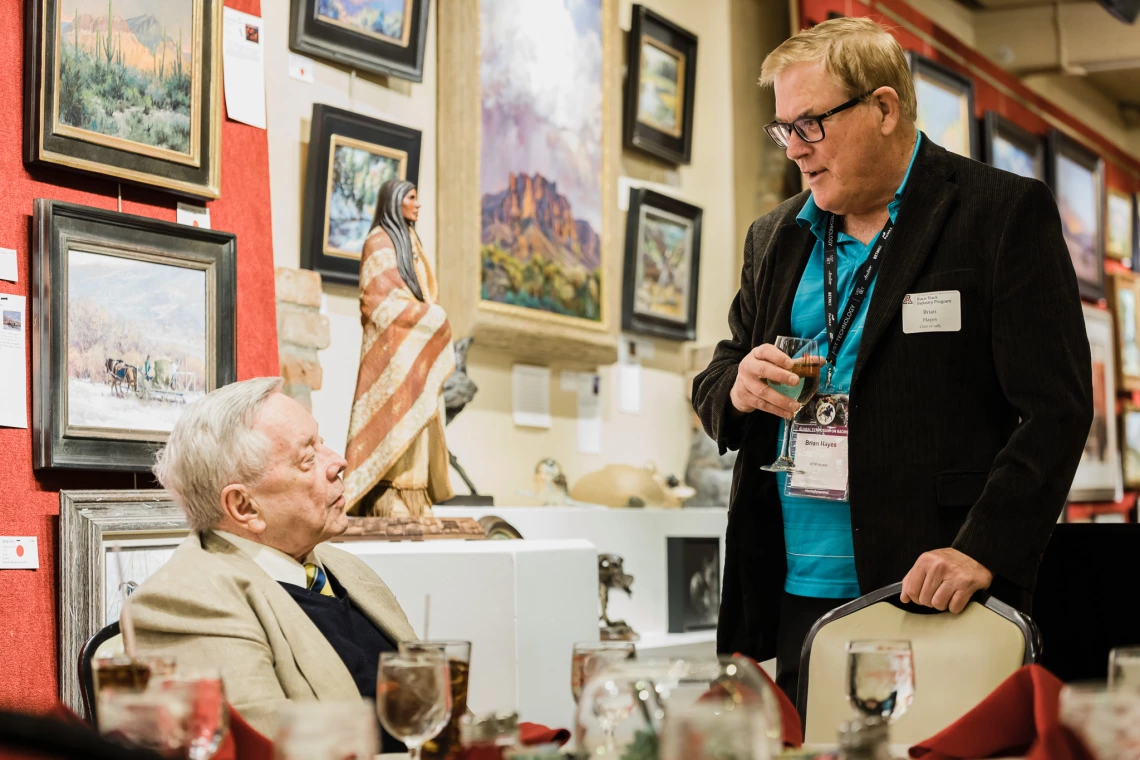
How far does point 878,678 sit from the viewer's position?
1.46 metres

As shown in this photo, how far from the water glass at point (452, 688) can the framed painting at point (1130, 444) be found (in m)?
9.50

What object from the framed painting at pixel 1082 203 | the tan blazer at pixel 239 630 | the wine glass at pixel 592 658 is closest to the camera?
the wine glass at pixel 592 658

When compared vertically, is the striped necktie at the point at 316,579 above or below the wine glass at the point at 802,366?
below

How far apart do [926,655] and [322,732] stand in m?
1.35

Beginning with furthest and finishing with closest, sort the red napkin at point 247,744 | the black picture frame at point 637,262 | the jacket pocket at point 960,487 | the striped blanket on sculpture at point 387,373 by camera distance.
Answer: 1. the black picture frame at point 637,262
2. the striped blanket on sculpture at point 387,373
3. the jacket pocket at point 960,487
4. the red napkin at point 247,744

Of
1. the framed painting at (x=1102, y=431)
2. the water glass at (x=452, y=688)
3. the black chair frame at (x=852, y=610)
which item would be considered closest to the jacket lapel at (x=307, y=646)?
the water glass at (x=452, y=688)

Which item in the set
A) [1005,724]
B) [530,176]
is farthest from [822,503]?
[530,176]

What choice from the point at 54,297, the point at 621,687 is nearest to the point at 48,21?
the point at 54,297

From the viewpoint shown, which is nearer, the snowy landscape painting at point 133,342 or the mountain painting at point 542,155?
the snowy landscape painting at point 133,342

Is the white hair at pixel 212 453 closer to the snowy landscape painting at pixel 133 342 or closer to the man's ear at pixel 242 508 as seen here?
the man's ear at pixel 242 508

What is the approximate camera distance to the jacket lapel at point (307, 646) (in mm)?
2164

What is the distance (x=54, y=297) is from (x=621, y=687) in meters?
2.63

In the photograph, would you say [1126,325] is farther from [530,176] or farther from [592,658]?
[592,658]

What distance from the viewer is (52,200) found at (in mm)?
3357
